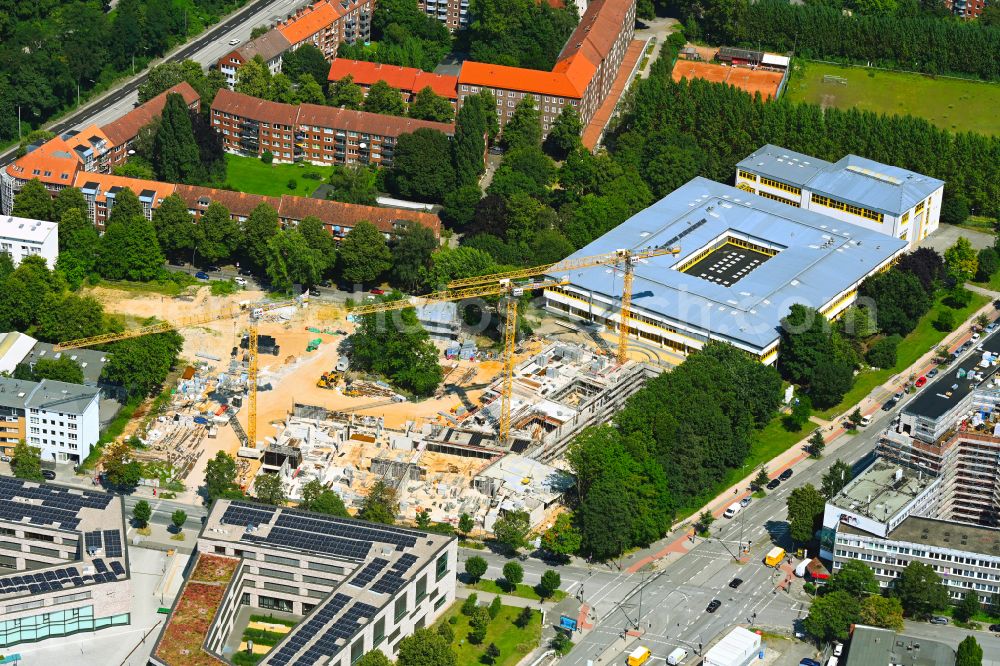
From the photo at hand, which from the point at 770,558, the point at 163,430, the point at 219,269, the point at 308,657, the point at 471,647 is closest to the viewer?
the point at 308,657

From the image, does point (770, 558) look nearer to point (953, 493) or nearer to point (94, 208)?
point (953, 493)

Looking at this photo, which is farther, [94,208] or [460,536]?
[94,208]

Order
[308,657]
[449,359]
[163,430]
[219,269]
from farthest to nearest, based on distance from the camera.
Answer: [219,269], [449,359], [163,430], [308,657]

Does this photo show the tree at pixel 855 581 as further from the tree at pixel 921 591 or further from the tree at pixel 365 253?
the tree at pixel 365 253

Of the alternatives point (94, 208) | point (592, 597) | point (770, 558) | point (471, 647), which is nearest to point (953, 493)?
point (770, 558)

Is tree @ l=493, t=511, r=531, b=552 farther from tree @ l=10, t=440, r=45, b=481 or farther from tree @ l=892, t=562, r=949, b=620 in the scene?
tree @ l=10, t=440, r=45, b=481

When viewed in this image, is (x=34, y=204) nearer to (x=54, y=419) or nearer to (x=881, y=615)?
(x=54, y=419)

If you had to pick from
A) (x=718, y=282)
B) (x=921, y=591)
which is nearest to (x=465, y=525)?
(x=921, y=591)

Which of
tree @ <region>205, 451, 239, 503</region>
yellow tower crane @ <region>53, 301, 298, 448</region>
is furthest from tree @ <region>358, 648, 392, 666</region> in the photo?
yellow tower crane @ <region>53, 301, 298, 448</region>
